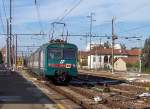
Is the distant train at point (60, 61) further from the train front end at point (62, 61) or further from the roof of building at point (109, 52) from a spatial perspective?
the roof of building at point (109, 52)

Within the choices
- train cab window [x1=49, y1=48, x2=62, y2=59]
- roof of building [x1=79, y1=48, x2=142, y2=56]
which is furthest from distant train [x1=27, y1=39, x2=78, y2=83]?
roof of building [x1=79, y1=48, x2=142, y2=56]

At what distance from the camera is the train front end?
36375mm

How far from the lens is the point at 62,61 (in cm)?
3647

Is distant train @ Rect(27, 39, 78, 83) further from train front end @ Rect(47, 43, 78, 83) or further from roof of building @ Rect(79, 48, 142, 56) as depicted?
roof of building @ Rect(79, 48, 142, 56)

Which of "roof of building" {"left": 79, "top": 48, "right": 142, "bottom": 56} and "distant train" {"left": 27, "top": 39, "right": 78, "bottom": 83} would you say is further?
"roof of building" {"left": 79, "top": 48, "right": 142, "bottom": 56}

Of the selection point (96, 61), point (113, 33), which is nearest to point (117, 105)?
point (113, 33)

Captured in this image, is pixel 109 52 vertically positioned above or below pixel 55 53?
above

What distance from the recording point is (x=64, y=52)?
3666cm

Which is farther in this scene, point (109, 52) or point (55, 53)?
point (109, 52)

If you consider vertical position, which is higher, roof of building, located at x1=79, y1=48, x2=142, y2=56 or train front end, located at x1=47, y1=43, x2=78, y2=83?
roof of building, located at x1=79, y1=48, x2=142, y2=56

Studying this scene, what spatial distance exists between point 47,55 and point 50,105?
55.3 ft

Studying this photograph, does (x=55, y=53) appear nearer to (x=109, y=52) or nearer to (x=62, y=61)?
(x=62, y=61)

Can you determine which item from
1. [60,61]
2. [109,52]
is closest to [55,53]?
[60,61]

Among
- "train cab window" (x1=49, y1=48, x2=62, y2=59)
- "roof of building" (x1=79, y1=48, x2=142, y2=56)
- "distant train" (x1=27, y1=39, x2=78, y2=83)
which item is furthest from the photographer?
"roof of building" (x1=79, y1=48, x2=142, y2=56)
